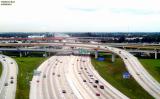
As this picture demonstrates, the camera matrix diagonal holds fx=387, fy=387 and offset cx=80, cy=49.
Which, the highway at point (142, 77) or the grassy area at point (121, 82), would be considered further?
the highway at point (142, 77)

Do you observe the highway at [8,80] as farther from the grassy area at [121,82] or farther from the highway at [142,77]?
the highway at [142,77]

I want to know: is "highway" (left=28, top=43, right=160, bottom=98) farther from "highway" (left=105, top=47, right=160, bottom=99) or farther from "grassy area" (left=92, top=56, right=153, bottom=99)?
"grassy area" (left=92, top=56, right=153, bottom=99)

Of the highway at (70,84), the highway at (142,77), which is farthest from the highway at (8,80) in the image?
the highway at (142,77)

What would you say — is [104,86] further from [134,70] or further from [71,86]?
[134,70]

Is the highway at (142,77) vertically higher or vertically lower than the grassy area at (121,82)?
higher

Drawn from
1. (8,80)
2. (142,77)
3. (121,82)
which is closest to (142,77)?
(142,77)

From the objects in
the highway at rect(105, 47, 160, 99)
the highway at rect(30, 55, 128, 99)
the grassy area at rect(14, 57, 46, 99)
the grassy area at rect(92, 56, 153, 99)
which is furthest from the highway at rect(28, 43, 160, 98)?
the grassy area at rect(14, 57, 46, 99)

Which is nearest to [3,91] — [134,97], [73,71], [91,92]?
[91,92]
